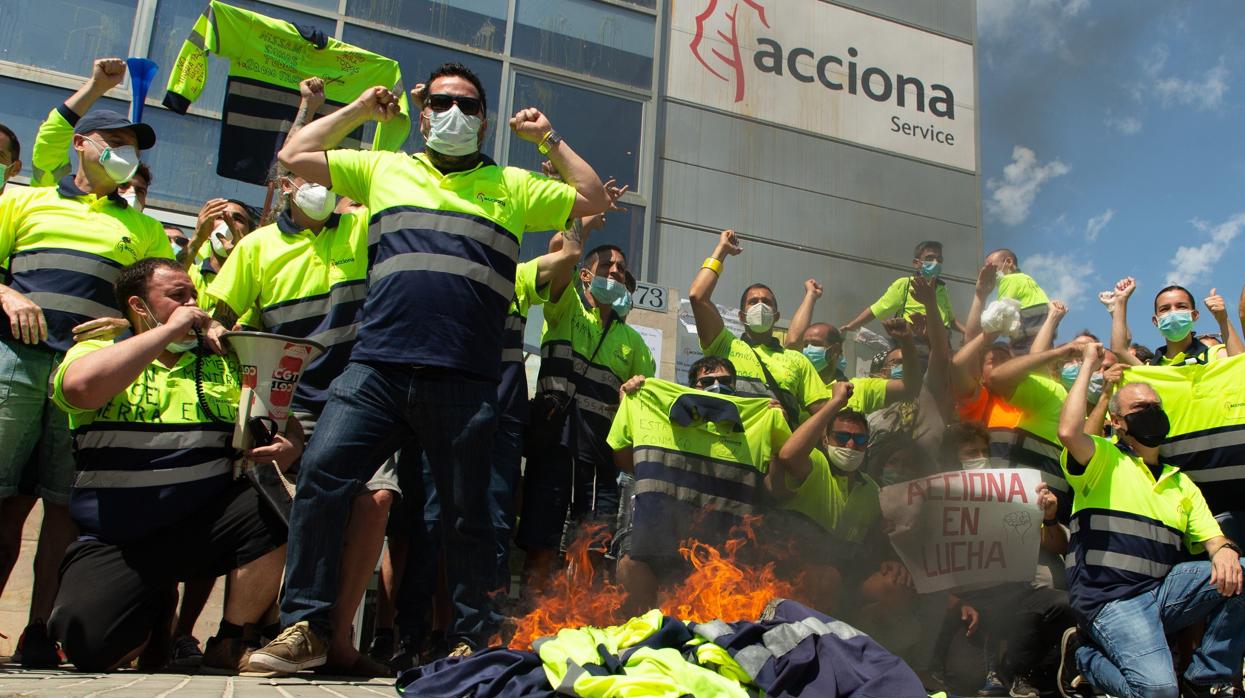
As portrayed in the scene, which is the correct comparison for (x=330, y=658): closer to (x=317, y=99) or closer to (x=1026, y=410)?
(x=317, y=99)

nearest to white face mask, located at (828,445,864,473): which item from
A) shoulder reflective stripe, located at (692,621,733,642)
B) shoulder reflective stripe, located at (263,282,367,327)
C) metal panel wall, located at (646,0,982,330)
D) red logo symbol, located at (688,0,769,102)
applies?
shoulder reflective stripe, located at (692,621,733,642)

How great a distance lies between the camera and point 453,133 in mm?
3605

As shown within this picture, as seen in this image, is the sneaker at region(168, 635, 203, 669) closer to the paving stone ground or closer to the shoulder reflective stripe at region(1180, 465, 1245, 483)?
the paving stone ground

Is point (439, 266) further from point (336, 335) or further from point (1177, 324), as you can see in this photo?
point (1177, 324)

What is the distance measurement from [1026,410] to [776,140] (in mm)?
7191

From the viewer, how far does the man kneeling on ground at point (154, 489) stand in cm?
330

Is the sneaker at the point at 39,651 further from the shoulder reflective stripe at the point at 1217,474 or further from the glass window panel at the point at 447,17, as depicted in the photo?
the glass window panel at the point at 447,17

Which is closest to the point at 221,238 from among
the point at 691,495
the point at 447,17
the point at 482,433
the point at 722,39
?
the point at 482,433

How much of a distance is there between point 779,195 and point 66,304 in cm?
888

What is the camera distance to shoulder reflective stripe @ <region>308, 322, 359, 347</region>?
4133 mm

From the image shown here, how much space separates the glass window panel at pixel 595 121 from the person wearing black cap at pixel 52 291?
6627mm

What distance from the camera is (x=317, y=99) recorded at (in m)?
4.67

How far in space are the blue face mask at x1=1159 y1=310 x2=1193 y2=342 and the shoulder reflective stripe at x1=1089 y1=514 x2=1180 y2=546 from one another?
1.79 meters

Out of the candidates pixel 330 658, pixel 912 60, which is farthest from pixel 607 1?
pixel 330 658
